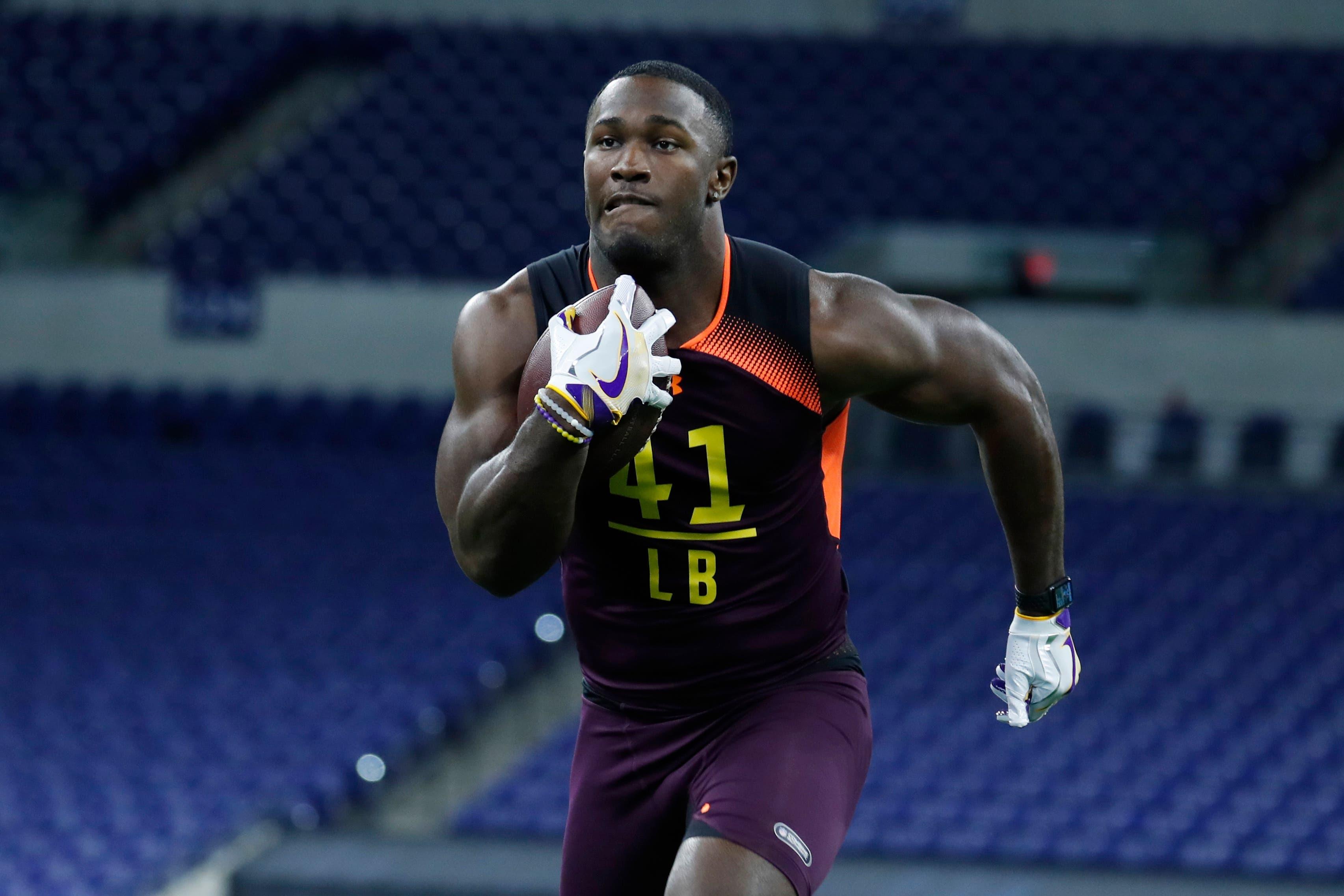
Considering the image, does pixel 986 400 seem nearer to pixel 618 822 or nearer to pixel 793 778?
pixel 793 778

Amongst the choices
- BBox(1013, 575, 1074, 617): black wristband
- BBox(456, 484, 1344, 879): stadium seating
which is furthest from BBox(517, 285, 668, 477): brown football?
BBox(456, 484, 1344, 879): stadium seating

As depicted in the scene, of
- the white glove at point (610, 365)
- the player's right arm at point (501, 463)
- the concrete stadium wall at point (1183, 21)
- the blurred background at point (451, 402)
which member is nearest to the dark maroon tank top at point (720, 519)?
the player's right arm at point (501, 463)

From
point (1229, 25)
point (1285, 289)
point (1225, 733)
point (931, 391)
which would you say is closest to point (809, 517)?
point (931, 391)

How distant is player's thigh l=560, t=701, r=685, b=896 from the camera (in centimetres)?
347

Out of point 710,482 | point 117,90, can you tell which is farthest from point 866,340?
point 117,90

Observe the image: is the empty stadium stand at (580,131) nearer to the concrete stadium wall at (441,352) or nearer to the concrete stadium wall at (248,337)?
the concrete stadium wall at (248,337)

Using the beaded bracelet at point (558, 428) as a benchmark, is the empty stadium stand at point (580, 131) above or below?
below

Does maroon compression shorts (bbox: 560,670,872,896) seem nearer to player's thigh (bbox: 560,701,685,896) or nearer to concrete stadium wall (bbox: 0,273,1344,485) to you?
player's thigh (bbox: 560,701,685,896)

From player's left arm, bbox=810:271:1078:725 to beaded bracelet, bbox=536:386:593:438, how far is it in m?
0.71

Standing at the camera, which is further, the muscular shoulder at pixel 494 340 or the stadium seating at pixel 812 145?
the stadium seating at pixel 812 145

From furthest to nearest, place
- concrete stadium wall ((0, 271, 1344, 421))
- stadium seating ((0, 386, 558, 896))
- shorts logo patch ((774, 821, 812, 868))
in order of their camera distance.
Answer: concrete stadium wall ((0, 271, 1344, 421)), stadium seating ((0, 386, 558, 896)), shorts logo patch ((774, 821, 812, 868))

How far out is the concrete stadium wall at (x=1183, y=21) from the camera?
15844mm

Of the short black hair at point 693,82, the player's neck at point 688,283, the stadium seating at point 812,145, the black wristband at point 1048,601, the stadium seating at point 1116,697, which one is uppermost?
the short black hair at point 693,82

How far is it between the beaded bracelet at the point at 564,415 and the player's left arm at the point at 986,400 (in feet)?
2.34
